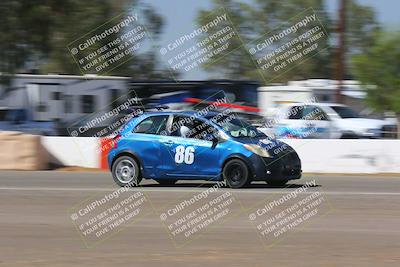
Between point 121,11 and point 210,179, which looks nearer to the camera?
point 210,179

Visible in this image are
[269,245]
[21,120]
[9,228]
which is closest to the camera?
[269,245]

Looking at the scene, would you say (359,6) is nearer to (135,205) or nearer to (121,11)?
(121,11)

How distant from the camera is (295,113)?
29.6 m

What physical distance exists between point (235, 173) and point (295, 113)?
567 inches

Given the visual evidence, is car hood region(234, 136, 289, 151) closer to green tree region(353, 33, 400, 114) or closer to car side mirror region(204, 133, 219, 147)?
car side mirror region(204, 133, 219, 147)

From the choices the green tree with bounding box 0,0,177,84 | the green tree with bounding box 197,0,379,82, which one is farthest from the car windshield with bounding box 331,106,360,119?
the green tree with bounding box 197,0,379,82

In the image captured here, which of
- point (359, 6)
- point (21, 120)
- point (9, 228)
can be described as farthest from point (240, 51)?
point (9, 228)

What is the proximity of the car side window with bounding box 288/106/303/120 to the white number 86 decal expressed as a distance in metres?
14.1

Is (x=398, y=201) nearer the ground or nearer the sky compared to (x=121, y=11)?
nearer the ground

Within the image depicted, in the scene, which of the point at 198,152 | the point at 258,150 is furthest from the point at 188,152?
the point at 258,150

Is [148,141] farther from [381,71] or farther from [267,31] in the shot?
[267,31]

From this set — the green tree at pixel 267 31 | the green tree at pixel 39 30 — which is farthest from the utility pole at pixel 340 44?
the green tree at pixel 267 31

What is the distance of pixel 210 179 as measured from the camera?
15688mm

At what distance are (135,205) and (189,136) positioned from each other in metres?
3.11
